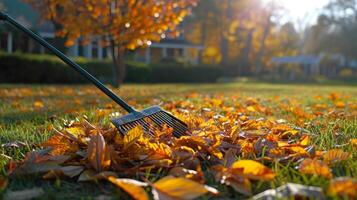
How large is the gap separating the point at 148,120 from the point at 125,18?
8.06 metres

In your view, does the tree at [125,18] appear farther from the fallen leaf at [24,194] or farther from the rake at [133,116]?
the fallen leaf at [24,194]

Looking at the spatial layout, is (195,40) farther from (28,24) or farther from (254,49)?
(28,24)

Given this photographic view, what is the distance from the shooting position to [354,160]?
6.66ft

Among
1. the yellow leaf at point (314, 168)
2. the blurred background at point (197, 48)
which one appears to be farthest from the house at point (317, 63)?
the yellow leaf at point (314, 168)

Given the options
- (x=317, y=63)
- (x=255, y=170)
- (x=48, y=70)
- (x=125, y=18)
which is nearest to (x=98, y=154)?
(x=255, y=170)

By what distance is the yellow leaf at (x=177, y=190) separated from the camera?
146 centimetres

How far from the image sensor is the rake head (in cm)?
229

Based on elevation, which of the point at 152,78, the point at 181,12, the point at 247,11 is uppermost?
the point at 247,11

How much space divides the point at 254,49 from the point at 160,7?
36.9 metres

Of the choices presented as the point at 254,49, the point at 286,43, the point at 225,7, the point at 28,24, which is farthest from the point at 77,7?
the point at 286,43

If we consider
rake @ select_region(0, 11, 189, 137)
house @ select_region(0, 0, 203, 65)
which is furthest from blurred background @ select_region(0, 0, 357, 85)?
rake @ select_region(0, 11, 189, 137)

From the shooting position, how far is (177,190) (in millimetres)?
1480

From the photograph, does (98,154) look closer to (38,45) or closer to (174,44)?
(38,45)

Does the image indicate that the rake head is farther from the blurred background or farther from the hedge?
the hedge
